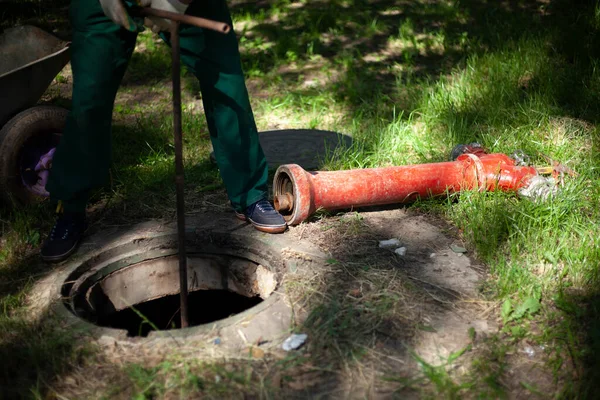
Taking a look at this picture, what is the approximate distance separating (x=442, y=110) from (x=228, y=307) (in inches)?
80.6

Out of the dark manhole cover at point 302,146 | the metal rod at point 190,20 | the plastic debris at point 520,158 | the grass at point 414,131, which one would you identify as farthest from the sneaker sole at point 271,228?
the plastic debris at point 520,158

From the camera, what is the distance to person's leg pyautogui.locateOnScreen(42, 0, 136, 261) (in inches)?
105

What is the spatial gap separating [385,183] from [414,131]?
41.7 inches

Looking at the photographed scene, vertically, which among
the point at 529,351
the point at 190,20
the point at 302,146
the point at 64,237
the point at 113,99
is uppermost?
the point at 190,20

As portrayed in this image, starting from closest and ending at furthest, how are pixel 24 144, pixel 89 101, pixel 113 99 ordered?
pixel 89 101 < pixel 113 99 < pixel 24 144

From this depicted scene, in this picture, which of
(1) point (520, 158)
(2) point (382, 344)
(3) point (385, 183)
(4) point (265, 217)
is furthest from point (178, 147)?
(1) point (520, 158)

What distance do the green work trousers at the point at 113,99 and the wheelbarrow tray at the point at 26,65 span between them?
64 cm

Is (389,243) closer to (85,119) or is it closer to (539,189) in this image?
(539,189)

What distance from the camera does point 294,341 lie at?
2.33 meters

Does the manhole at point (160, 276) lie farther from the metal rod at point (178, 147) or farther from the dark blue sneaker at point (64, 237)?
the metal rod at point (178, 147)

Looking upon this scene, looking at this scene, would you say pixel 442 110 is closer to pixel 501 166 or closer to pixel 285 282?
pixel 501 166

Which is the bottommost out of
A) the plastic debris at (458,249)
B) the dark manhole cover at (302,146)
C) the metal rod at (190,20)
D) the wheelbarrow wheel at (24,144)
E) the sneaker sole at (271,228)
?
the plastic debris at (458,249)

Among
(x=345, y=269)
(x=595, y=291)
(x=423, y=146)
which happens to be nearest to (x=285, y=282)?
(x=345, y=269)

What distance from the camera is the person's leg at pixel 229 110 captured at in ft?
9.25
